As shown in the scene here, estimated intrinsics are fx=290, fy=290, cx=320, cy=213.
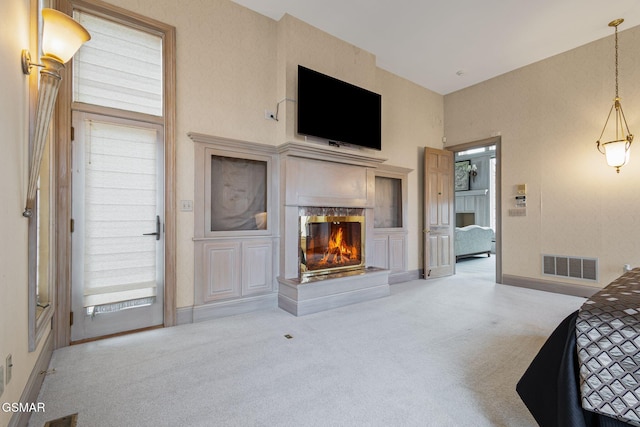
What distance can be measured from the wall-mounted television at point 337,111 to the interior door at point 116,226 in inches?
67.9

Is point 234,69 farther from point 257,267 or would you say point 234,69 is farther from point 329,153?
point 257,267

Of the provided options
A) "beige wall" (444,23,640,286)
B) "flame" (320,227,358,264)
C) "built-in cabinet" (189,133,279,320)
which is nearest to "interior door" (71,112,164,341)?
"built-in cabinet" (189,133,279,320)

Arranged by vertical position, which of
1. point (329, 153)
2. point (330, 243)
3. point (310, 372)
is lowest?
point (310, 372)

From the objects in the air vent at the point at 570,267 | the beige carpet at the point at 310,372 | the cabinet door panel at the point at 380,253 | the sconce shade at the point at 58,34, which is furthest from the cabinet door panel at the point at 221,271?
the air vent at the point at 570,267

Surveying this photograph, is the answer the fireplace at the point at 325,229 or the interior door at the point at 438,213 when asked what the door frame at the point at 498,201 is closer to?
the interior door at the point at 438,213

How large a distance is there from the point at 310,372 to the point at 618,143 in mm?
4736

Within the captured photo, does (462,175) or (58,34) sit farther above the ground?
(462,175)

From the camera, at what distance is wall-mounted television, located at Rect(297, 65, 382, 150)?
12.0ft

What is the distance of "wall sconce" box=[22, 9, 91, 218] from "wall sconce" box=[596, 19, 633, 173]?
5.61 meters

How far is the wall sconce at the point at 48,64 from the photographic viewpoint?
1.61 meters

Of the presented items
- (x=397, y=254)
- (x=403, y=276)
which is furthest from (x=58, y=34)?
(x=403, y=276)

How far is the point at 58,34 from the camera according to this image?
1.62m

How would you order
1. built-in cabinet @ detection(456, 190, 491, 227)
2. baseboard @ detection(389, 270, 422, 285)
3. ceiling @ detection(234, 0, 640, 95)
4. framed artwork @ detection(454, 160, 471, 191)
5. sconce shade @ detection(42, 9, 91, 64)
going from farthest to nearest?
framed artwork @ detection(454, 160, 471, 191)
built-in cabinet @ detection(456, 190, 491, 227)
baseboard @ detection(389, 270, 422, 285)
ceiling @ detection(234, 0, 640, 95)
sconce shade @ detection(42, 9, 91, 64)

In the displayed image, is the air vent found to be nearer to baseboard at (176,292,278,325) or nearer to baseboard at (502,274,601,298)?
baseboard at (502,274,601,298)
